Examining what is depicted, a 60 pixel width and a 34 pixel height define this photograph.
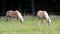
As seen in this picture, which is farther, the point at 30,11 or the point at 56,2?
the point at 56,2

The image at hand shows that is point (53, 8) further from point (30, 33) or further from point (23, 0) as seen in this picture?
point (30, 33)

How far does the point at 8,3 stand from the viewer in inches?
1446

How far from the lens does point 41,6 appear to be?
117 ft

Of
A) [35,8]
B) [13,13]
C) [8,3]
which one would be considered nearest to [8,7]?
[8,3]

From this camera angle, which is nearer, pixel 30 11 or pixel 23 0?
pixel 30 11

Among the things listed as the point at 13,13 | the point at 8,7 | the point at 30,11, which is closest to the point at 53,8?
the point at 30,11

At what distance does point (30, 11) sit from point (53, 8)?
341 cm

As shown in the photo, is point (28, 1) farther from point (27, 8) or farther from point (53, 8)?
point (53, 8)

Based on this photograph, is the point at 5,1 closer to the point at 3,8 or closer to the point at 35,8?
the point at 3,8

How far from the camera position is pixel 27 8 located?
35156 millimetres

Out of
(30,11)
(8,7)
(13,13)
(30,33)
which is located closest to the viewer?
(30,33)

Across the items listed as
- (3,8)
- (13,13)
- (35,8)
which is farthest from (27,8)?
(13,13)

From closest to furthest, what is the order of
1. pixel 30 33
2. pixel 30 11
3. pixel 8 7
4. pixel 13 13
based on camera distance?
pixel 30 33 → pixel 13 13 → pixel 30 11 → pixel 8 7

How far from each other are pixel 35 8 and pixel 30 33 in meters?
23.0
